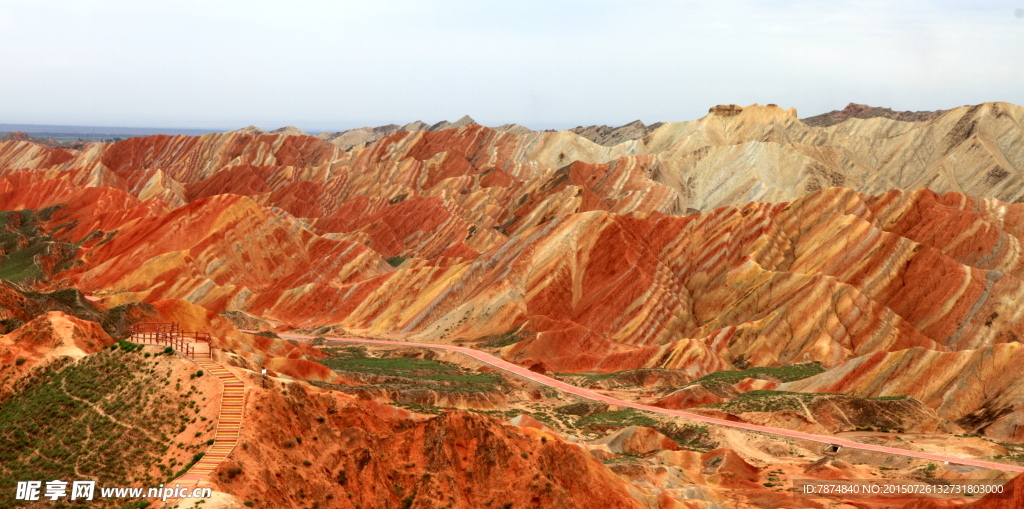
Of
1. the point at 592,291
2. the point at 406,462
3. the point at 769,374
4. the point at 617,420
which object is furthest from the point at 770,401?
the point at 592,291

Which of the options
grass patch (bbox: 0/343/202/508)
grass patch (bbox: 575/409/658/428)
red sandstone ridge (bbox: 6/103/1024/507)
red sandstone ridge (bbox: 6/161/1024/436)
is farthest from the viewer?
red sandstone ridge (bbox: 6/161/1024/436)

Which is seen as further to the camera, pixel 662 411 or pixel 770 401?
pixel 662 411

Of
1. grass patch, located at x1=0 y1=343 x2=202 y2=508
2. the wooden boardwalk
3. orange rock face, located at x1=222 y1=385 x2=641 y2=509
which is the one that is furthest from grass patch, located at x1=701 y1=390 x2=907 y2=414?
grass patch, located at x1=0 y1=343 x2=202 y2=508

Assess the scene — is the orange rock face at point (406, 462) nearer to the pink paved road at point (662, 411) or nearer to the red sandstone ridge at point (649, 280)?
the pink paved road at point (662, 411)

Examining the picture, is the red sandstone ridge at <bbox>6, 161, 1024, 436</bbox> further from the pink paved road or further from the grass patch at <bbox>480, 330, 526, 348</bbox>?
the pink paved road

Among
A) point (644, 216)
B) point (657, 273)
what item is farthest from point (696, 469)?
point (644, 216)

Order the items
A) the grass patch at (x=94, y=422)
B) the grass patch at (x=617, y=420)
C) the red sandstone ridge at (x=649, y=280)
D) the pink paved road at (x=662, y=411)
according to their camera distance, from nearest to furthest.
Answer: the grass patch at (x=94, y=422) → the pink paved road at (x=662, y=411) → the grass patch at (x=617, y=420) → the red sandstone ridge at (x=649, y=280)

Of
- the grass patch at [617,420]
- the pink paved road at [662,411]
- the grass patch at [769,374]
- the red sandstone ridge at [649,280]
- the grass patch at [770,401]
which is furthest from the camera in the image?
the red sandstone ridge at [649,280]

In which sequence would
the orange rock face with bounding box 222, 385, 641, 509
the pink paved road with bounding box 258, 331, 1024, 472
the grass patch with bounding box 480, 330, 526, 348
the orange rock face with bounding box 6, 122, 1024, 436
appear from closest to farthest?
1. the orange rock face with bounding box 222, 385, 641, 509
2. the pink paved road with bounding box 258, 331, 1024, 472
3. the orange rock face with bounding box 6, 122, 1024, 436
4. the grass patch with bounding box 480, 330, 526, 348

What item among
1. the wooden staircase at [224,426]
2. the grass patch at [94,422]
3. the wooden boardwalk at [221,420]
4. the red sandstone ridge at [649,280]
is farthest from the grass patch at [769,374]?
the grass patch at [94,422]

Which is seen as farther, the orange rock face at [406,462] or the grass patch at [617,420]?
the grass patch at [617,420]

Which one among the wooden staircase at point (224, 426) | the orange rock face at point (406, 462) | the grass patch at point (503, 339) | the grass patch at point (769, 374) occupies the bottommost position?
the grass patch at point (503, 339)

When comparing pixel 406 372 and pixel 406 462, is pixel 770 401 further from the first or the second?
pixel 406 462

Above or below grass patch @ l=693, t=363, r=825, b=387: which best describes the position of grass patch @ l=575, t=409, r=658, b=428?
below
